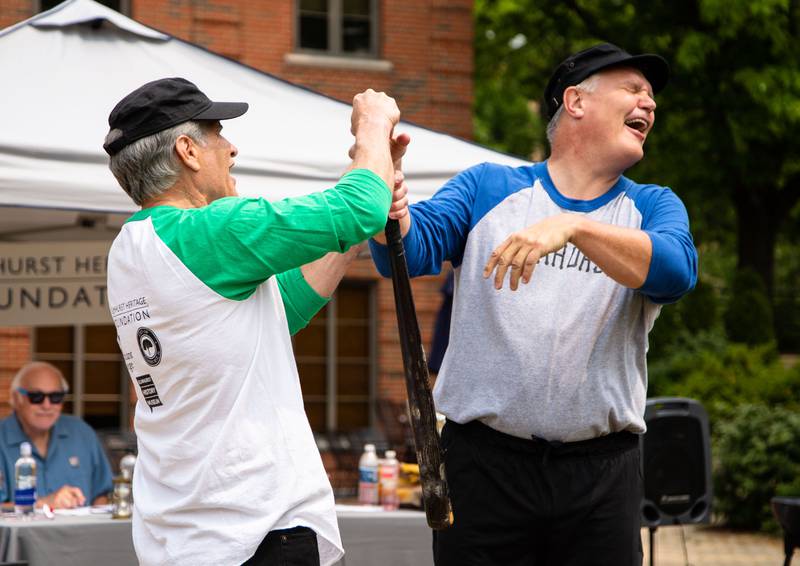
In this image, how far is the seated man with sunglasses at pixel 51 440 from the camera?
23.0 feet

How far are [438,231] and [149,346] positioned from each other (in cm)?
83

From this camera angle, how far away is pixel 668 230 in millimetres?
3113

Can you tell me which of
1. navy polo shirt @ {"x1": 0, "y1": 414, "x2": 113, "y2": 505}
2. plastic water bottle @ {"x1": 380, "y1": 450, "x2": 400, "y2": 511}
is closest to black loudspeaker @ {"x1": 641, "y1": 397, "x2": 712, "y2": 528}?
plastic water bottle @ {"x1": 380, "y1": 450, "x2": 400, "y2": 511}

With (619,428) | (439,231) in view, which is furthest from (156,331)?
(619,428)

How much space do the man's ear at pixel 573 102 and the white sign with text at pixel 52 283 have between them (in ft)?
15.1

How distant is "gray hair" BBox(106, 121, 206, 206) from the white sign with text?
470cm

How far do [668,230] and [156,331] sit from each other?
1222 mm

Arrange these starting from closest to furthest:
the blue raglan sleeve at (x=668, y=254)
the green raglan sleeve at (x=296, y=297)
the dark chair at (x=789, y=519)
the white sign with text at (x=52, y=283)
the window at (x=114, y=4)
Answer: the blue raglan sleeve at (x=668, y=254), the green raglan sleeve at (x=296, y=297), the dark chair at (x=789, y=519), the white sign with text at (x=52, y=283), the window at (x=114, y=4)

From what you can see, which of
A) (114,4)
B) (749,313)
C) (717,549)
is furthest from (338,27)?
(717,549)

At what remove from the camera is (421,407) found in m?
2.82

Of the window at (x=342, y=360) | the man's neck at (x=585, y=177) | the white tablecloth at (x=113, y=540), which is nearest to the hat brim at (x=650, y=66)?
the man's neck at (x=585, y=177)

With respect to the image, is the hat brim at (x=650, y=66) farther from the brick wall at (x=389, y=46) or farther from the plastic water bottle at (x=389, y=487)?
the brick wall at (x=389, y=46)

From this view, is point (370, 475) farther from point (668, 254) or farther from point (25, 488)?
point (668, 254)

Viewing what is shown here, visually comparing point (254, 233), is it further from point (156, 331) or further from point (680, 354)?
point (680, 354)
